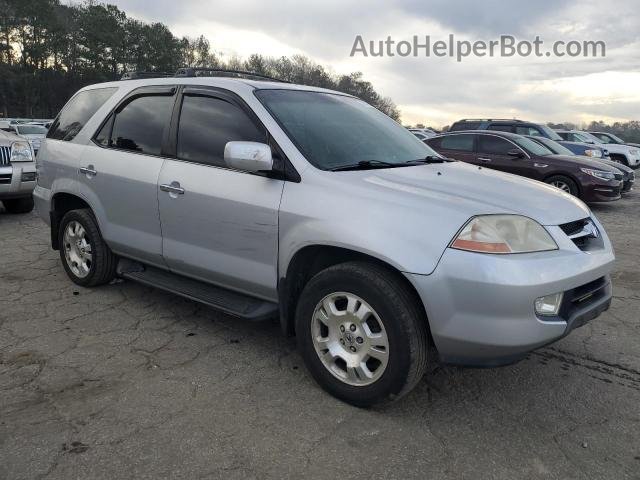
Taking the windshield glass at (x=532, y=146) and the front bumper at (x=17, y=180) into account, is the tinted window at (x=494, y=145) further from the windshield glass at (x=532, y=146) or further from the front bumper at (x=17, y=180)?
the front bumper at (x=17, y=180)

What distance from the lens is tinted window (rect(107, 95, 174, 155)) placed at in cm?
386

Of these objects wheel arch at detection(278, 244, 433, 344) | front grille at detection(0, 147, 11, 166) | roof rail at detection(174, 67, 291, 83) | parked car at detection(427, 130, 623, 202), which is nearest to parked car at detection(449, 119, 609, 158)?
parked car at detection(427, 130, 623, 202)

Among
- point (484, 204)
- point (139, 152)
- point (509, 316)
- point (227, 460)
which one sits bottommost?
point (227, 460)

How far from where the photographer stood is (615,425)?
2738 mm

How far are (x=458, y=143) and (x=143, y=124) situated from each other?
8368 mm

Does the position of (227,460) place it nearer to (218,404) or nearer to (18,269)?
(218,404)

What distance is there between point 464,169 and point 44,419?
2874 millimetres

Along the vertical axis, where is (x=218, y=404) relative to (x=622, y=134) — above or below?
below

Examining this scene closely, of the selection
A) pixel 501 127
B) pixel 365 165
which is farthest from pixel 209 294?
pixel 501 127

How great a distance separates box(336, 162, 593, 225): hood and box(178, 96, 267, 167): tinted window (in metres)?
0.80

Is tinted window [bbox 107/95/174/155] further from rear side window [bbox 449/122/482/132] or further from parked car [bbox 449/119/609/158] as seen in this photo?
rear side window [bbox 449/122/482/132]

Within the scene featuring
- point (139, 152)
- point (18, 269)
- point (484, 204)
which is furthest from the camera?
point (18, 269)

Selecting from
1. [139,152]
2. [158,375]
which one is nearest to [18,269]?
[139,152]

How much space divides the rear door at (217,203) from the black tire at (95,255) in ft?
3.04
